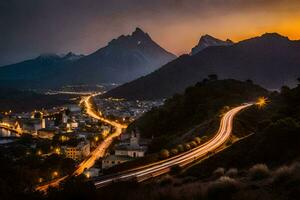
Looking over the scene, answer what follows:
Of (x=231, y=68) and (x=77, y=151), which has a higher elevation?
(x=231, y=68)

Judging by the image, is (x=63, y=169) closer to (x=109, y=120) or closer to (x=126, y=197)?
(x=126, y=197)

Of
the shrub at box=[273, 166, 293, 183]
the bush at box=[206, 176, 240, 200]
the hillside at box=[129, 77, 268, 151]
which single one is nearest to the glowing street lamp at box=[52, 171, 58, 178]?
the hillside at box=[129, 77, 268, 151]

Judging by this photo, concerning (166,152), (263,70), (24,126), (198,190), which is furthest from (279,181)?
(263,70)

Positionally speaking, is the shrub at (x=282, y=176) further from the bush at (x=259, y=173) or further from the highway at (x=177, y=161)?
the highway at (x=177, y=161)

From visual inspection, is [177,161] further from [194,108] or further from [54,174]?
[194,108]

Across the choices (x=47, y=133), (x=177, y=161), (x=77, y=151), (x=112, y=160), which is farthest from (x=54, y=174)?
(x=47, y=133)

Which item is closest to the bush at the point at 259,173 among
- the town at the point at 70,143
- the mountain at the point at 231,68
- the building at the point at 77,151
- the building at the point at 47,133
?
the town at the point at 70,143

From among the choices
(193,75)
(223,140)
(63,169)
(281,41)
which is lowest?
(63,169)
